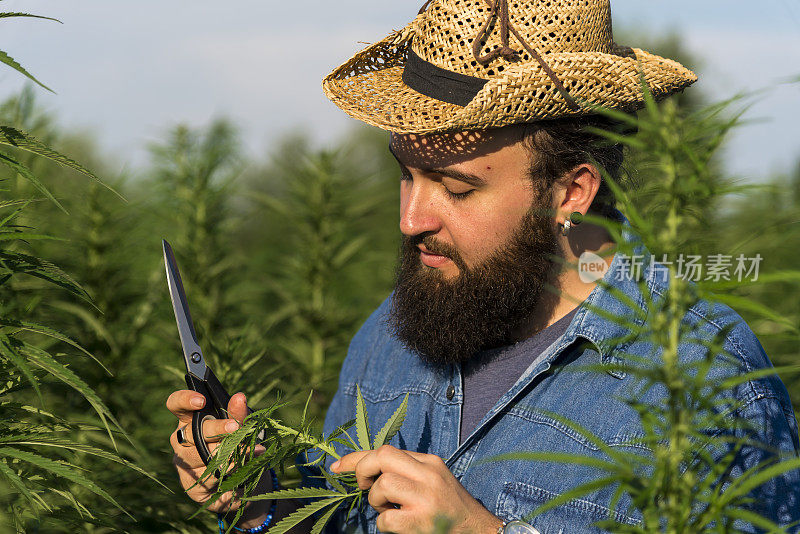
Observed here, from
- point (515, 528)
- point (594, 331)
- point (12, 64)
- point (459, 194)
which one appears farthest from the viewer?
point (459, 194)

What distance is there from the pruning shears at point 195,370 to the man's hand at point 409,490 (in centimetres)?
51

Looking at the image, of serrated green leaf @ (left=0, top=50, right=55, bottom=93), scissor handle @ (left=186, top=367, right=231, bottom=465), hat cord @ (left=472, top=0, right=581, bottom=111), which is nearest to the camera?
serrated green leaf @ (left=0, top=50, right=55, bottom=93)

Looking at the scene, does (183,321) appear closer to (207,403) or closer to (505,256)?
(207,403)

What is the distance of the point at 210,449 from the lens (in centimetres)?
214

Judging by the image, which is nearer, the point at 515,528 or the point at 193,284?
the point at 515,528

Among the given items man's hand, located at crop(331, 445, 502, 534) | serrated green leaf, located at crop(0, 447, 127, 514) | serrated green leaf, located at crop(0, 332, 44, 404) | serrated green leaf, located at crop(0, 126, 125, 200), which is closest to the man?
man's hand, located at crop(331, 445, 502, 534)

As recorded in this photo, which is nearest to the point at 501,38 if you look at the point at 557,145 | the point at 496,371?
the point at 557,145

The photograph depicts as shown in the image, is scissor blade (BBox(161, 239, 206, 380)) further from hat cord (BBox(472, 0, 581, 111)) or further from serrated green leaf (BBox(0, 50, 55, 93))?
hat cord (BBox(472, 0, 581, 111))

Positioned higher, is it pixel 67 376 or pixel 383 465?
pixel 67 376

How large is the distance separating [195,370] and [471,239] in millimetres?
928

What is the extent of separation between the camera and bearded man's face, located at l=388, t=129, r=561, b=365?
238 cm

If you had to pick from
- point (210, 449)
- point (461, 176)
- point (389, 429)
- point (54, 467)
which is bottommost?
point (210, 449)

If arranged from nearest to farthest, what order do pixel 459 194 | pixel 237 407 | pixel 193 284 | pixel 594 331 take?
pixel 237 407 < pixel 594 331 < pixel 459 194 < pixel 193 284

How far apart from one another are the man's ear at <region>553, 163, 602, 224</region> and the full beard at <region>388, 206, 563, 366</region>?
76 millimetres
